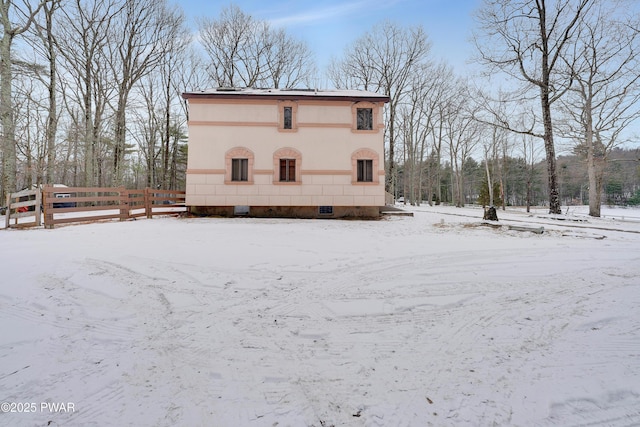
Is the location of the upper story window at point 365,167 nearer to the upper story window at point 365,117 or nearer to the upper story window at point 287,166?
the upper story window at point 365,117

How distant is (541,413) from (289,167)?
513 inches

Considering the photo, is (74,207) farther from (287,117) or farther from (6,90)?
(287,117)

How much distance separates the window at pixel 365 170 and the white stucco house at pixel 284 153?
5cm

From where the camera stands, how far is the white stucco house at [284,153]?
1356cm

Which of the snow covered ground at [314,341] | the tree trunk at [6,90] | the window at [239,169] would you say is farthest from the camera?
the window at [239,169]

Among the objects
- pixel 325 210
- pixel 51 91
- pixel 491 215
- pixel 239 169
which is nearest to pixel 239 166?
pixel 239 169

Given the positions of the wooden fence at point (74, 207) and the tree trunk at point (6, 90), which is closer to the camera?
the wooden fence at point (74, 207)

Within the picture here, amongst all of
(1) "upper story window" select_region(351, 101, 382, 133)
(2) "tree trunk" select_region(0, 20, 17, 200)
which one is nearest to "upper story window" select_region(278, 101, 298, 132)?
(1) "upper story window" select_region(351, 101, 382, 133)

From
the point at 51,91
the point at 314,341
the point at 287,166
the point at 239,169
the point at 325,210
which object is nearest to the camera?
the point at 314,341

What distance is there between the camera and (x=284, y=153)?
45.3 feet

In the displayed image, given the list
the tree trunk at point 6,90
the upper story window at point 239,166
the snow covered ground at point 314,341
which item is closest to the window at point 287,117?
the upper story window at point 239,166

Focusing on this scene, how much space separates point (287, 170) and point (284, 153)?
2.81 feet

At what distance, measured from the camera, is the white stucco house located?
1356 cm

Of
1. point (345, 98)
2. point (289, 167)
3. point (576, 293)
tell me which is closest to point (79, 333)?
point (576, 293)
